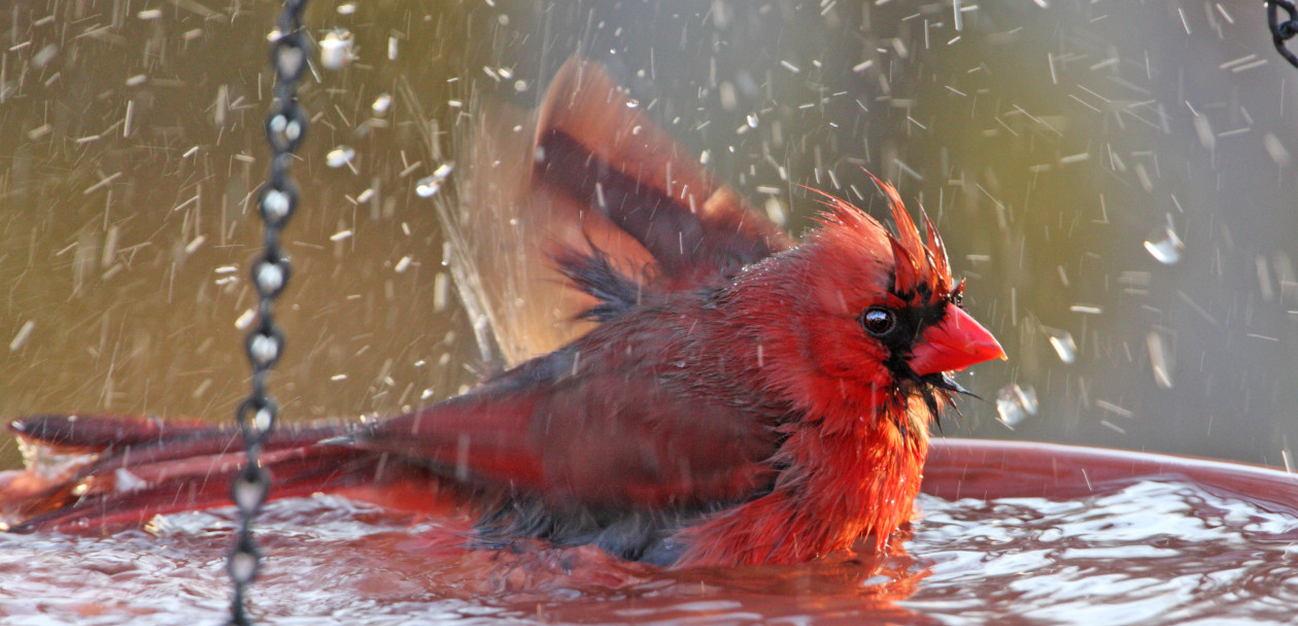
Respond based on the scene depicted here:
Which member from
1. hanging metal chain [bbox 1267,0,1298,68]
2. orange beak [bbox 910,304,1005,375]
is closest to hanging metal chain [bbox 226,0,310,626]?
orange beak [bbox 910,304,1005,375]

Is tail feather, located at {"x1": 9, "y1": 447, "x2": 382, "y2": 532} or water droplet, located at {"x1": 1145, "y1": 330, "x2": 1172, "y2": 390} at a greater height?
water droplet, located at {"x1": 1145, "y1": 330, "x2": 1172, "y2": 390}

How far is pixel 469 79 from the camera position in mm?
5328

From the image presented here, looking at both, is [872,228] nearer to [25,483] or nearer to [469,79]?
[25,483]

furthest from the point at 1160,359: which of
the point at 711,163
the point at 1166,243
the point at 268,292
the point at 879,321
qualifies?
the point at 268,292

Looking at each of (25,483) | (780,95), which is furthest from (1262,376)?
(25,483)

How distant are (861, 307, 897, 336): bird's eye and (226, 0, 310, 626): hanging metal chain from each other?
3.70 ft

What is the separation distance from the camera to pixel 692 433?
203 cm

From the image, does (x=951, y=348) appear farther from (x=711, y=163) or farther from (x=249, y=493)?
(x=711, y=163)

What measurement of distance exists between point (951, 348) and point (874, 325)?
0.14 meters

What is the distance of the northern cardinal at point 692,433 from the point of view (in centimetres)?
196

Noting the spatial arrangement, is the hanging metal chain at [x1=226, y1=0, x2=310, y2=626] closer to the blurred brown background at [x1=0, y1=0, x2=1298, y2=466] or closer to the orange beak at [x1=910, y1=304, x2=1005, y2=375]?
the orange beak at [x1=910, y1=304, x2=1005, y2=375]

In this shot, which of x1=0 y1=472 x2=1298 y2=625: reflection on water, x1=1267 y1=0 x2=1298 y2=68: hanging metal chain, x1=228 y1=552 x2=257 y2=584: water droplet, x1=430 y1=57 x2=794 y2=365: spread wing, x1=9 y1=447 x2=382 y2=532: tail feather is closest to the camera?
x1=228 y1=552 x2=257 y2=584: water droplet

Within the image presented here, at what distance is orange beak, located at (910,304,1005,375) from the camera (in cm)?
209

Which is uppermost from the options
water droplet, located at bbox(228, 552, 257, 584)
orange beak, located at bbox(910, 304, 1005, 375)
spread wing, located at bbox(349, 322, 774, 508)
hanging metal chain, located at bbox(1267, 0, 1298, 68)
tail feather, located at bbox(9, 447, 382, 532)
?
hanging metal chain, located at bbox(1267, 0, 1298, 68)
